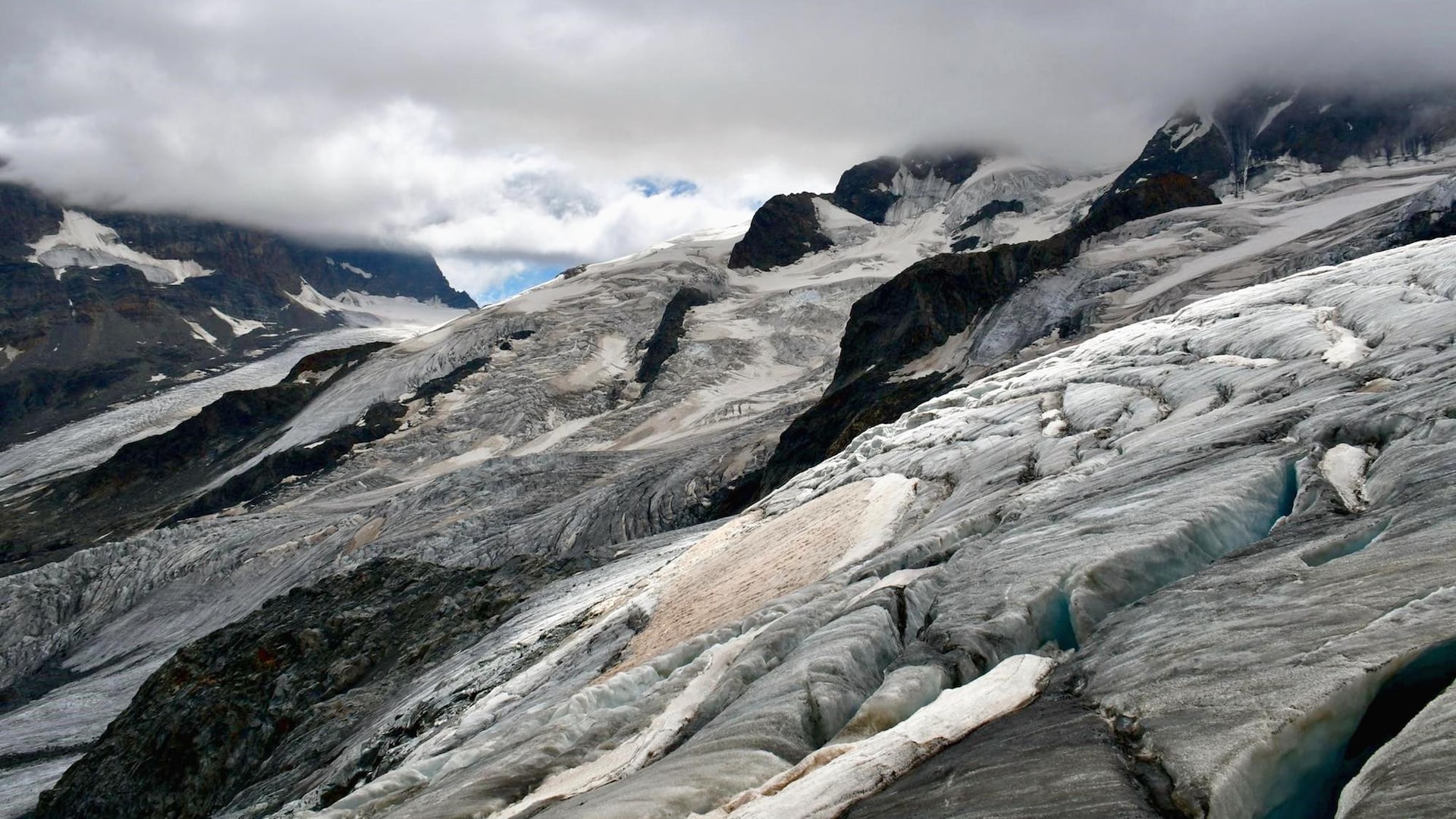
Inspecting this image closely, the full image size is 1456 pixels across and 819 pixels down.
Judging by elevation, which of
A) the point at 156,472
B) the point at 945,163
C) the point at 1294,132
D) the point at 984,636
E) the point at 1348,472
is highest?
the point at 945,163

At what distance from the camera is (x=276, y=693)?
23.8m

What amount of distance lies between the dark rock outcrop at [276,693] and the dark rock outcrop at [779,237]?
117 metres

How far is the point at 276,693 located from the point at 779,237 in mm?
129007

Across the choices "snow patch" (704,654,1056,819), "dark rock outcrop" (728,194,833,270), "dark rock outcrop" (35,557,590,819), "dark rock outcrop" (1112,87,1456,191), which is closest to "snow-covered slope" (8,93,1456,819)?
"snow patch" (704,654,1056,819)

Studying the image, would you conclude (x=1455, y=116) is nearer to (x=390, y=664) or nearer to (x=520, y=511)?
(x=520, y=511)

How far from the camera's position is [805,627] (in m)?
12.7

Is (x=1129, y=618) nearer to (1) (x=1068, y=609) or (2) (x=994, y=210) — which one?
(1) (x=1068, y=609)

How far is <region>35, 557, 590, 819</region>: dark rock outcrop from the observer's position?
20922 millimetres

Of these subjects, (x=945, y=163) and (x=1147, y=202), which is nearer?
(x=1147, y=202)

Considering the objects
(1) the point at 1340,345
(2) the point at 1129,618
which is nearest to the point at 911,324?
(1) the point at 1340,345

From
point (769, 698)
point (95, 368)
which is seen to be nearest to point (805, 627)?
point (769, 698)

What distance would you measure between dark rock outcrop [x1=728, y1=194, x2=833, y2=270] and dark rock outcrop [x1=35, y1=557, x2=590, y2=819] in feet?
384

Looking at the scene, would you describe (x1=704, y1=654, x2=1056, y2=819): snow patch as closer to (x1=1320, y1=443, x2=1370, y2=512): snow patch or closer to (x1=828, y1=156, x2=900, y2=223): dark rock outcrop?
(x1=1320, y1=443, x2=1370, y2=512): snow patch

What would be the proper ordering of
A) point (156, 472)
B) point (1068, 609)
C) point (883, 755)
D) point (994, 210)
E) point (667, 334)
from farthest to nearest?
point (994, 210) → point (667, 334) → point (156, 472) → point (1068, 609) → point (883, 755)
